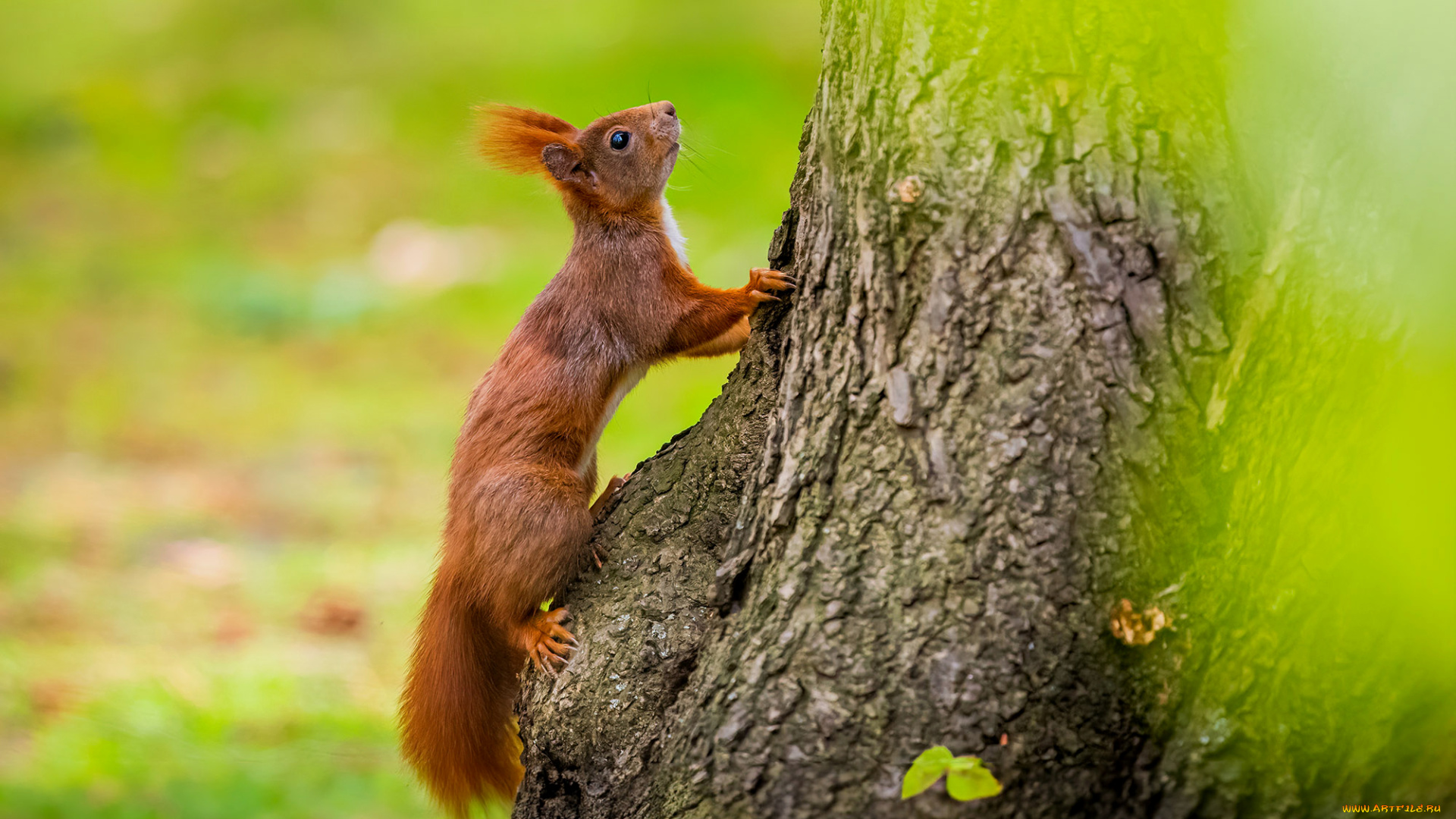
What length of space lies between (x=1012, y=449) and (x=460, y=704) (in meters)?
1.42

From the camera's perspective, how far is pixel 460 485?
2.69 metres

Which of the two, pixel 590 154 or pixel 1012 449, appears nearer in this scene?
pixel 1012 449

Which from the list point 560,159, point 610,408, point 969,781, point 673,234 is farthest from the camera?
point 673,234

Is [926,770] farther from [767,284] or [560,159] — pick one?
[560,159]

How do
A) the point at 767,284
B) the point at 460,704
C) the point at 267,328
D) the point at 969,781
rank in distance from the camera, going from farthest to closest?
the point at 267,328 → the point at 460,704 → the point at 767,284 → the point at 969,781

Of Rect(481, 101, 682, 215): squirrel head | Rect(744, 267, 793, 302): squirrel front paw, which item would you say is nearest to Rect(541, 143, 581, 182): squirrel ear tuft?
Rect(481, 101, 682, 215): squirrel head

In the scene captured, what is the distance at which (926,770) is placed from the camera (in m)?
1.71

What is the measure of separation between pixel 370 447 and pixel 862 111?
5.16m

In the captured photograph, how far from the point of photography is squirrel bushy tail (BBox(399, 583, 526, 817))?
2609mm

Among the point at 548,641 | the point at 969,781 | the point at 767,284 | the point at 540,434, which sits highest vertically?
the point at 540,434

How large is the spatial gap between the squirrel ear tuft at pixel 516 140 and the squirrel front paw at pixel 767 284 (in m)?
1.00

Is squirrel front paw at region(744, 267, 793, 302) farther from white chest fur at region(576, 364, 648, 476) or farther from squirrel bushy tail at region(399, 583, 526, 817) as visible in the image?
squirrel bushy tail at region(399, 583, 526, 817)

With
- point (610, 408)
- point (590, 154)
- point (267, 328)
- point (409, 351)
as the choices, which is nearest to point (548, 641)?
point (610, 408)

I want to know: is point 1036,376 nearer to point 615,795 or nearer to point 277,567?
point 615,795
